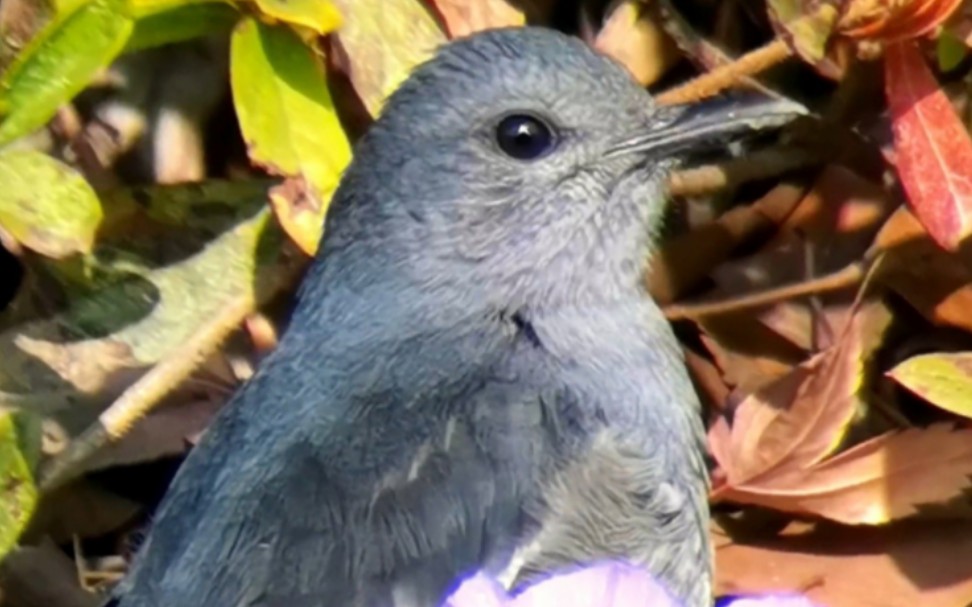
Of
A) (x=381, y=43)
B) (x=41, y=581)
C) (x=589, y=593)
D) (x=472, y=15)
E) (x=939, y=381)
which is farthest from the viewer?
(x=41, y=581)

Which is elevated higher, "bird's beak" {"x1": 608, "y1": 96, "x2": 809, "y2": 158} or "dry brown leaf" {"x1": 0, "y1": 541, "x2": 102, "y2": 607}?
"bird's beak" {"x1": 608, "y1": 96, "x2": 809, "y2": 158}

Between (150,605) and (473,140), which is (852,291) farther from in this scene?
(150,605)

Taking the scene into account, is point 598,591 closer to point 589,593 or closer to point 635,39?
point 589,593

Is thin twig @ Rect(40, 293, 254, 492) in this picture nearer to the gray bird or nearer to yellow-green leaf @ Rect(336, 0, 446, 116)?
the gray bird

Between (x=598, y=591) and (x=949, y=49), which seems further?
(x=949, y=49)

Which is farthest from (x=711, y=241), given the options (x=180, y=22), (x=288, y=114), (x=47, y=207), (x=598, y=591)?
(x=598, y=591)

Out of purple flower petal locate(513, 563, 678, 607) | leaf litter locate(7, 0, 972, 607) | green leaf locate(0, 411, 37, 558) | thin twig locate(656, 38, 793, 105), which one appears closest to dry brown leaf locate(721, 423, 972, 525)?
leaf litter locate(7, 0, 972, 607)

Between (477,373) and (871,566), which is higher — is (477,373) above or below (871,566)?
above

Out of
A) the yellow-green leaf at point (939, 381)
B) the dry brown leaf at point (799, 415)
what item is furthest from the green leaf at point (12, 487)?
the yellow-green leaf at point (939, 381)
